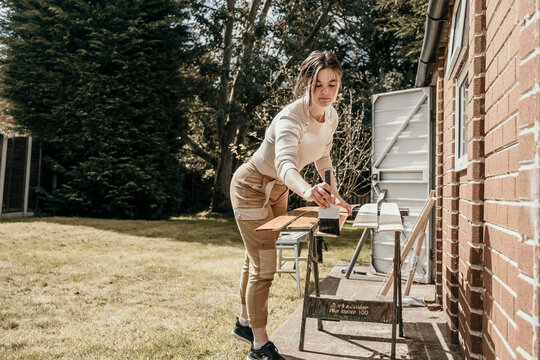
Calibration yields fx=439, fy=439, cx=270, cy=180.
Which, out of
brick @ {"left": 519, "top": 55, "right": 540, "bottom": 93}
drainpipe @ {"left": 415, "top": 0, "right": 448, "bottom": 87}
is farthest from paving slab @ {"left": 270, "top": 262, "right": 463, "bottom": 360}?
drainpipe @ {"left": 415, "top": 0, "right": 448, "bottom": 87}

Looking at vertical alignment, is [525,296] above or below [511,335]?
above

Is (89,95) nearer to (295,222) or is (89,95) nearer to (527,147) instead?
(295,222)

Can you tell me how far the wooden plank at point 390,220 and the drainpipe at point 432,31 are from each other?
168cm

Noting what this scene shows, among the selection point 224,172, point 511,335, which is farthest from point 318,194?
point 224,172

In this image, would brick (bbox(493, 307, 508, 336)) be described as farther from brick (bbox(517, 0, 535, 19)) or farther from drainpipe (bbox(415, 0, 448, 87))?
drainpipe (bbox(415, 0, 448, 87))

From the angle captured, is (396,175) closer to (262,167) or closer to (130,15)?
(262,167)

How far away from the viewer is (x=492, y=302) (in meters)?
1.96

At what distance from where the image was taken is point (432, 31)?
400 centimetres

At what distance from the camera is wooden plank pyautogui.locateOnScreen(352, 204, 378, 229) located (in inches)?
107

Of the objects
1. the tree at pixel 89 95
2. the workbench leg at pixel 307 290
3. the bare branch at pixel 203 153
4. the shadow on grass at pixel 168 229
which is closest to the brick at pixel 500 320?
the workbench leg at pixel 307 290

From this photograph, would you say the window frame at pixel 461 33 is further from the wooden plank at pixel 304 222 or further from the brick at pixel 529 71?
the brick at pixel 529 71

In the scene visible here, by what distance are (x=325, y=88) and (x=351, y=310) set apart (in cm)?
165

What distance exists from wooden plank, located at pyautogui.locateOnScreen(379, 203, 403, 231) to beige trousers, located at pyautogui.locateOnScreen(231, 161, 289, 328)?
719 mm

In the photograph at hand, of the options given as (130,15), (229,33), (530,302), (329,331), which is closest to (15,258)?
(329,331)
